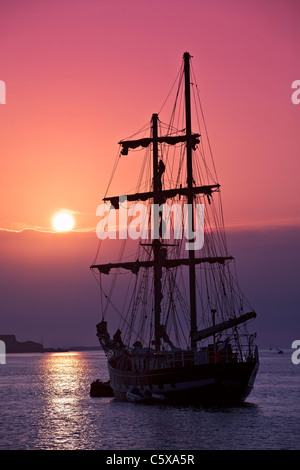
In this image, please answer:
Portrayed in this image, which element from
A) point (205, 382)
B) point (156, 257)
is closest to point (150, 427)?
point (205, 382)

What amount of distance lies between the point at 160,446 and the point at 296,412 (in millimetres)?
28303

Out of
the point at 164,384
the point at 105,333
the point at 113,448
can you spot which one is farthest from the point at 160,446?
the point at 105,333

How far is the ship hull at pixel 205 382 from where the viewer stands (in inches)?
2454

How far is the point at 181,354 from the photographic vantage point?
217ft

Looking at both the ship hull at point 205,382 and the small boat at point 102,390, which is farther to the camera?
the small boat at point 102,390

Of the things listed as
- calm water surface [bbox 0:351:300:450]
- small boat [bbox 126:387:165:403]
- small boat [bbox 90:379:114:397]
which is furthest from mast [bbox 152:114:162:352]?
small boat [bbox 90:379:114:397]

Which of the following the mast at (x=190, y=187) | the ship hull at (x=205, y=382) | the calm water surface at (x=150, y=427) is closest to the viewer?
the calm water surface at (x=150, y=427)

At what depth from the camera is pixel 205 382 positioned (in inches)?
2459

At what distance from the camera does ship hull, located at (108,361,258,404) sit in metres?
62.3

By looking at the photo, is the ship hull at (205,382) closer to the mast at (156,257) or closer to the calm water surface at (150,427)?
the calm water surface at (150,427)

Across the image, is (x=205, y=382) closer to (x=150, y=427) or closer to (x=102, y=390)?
(x=150, y=427)

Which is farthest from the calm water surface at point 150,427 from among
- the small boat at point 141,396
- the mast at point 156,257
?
the mast at point 156,257
